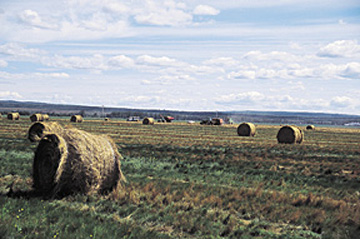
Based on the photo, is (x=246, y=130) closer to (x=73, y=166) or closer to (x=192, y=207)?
(x=192, y=207)

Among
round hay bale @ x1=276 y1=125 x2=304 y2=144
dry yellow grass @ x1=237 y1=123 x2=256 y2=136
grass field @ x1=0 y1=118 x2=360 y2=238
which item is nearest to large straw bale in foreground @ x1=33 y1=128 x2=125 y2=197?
grass field @ x1=0 y1=118 x2=360 y2=238


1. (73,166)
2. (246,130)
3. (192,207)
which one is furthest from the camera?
(246,130)

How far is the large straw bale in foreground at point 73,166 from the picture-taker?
12.4 meters

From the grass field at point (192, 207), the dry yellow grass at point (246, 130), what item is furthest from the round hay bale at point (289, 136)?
the grass field at point (192, 207)

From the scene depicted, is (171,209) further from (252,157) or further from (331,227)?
(252,157)

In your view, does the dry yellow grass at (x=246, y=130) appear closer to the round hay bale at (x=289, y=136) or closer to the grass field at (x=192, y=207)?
the round hay bale at (x=289, y=136)

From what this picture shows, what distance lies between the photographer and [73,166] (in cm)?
1237

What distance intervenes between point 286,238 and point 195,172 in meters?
9.44

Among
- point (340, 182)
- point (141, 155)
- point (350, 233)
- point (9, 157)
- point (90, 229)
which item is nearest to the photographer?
point (90, 229)

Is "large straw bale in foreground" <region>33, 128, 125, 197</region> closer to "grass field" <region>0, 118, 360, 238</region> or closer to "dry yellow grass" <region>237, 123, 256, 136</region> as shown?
"grass field" <region>0, 118, 360, 238</region>

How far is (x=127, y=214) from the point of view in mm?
10797

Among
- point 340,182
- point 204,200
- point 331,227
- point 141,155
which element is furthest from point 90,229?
point 141,155

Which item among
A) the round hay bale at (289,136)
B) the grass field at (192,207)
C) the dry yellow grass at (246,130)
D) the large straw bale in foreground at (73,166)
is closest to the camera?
the grass field at (192,207)

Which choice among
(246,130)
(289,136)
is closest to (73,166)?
(289,136)
